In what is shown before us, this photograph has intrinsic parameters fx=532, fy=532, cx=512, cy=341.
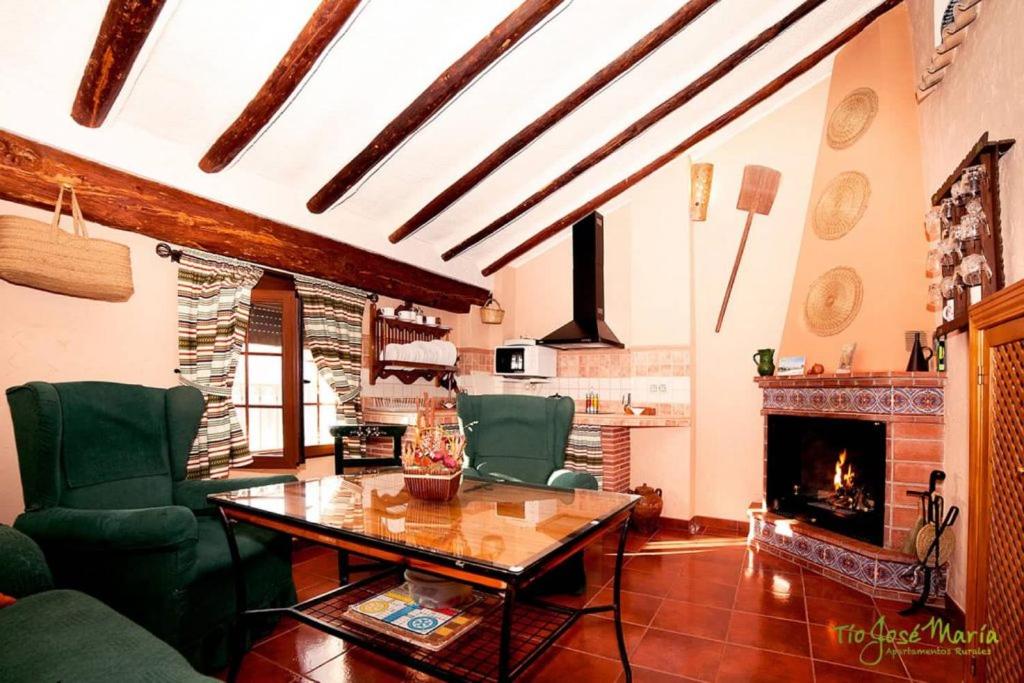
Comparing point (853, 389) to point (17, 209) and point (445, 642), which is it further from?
point (17, 209)

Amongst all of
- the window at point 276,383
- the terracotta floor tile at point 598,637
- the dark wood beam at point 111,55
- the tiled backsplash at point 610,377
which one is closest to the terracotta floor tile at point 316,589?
the window at point 276,383

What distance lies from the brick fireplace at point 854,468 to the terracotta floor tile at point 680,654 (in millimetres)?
1320

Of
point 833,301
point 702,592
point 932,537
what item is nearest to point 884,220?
point 833,301

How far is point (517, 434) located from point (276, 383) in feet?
6.12

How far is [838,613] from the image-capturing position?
282 cm

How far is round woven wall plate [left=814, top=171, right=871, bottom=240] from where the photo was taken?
3.79 metres

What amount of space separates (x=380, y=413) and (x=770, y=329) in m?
3.26

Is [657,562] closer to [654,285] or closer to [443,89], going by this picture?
[654,285]

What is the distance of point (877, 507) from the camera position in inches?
130

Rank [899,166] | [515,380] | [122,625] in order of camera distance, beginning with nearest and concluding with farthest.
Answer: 1. [122,625]
2. [899,166]
3. [515,380]

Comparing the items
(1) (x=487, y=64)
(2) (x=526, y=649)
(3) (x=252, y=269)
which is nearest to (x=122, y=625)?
(2) (x=526, y=649)

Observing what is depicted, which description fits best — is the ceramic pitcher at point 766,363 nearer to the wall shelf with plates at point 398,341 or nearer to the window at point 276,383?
the wall shelf with plates at point 398,341

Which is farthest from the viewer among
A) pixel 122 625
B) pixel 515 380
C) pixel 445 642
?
pixel 515 380

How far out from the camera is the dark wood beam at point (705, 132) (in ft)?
12.9
